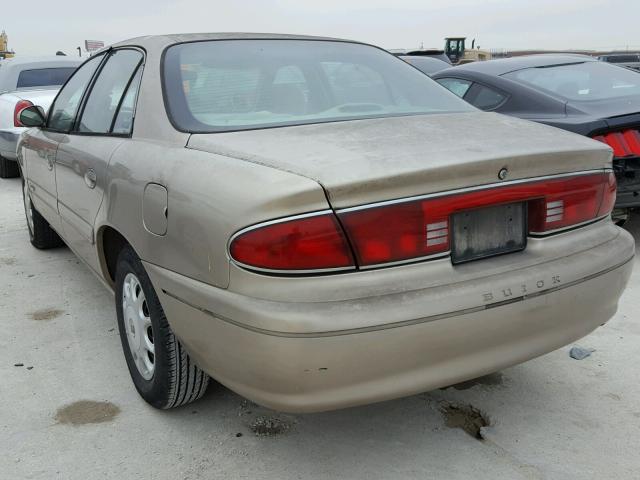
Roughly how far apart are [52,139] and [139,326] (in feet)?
5.36

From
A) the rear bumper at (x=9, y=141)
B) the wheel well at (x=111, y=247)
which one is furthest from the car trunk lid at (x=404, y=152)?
the rear bumper at (x=9, y=141)

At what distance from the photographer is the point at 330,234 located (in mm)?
1804

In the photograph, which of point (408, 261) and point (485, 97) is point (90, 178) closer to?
point (408, 261)

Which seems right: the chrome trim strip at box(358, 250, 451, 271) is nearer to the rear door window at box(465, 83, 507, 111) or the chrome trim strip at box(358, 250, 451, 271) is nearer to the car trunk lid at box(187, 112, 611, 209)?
the car trunk lid at box(187, 112, 611, 209)

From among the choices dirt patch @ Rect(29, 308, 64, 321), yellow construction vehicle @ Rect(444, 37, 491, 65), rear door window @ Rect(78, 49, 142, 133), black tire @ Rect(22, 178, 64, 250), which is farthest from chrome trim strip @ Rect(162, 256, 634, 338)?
yellow construction vehicle @ Rect(444, 37, 491, 65)

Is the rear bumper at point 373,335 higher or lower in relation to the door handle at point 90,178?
lower

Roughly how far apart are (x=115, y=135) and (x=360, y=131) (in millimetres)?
1208

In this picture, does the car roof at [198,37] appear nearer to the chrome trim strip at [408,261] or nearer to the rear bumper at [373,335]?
the rear bumper at [373,335]

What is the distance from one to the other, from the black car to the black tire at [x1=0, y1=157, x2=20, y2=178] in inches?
233

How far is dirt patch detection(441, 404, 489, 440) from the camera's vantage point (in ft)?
8.16

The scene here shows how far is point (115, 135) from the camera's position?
112 inches

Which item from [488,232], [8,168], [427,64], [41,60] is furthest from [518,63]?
[8,168]

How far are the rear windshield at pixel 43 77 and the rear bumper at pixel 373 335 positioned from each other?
7361mm

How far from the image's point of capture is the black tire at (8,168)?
28.1ft
